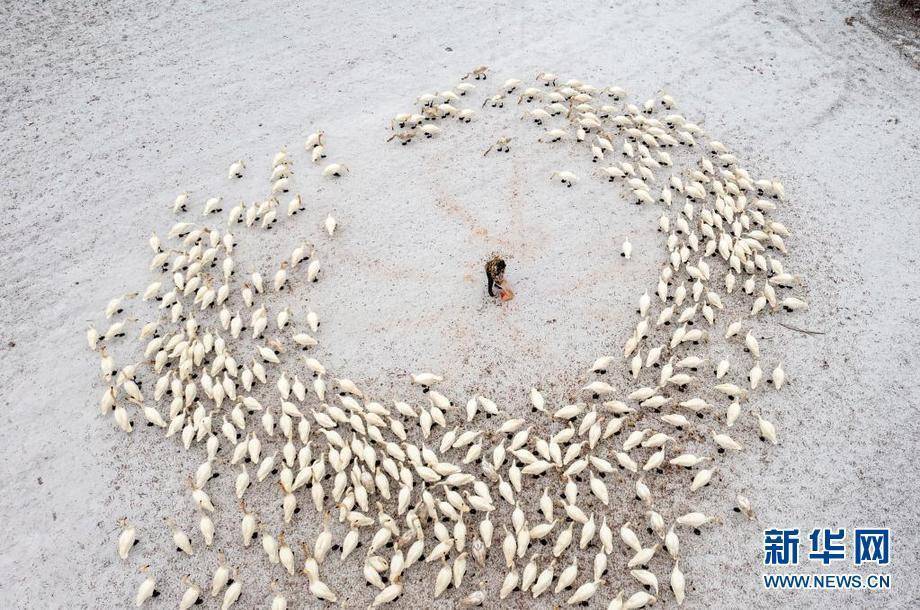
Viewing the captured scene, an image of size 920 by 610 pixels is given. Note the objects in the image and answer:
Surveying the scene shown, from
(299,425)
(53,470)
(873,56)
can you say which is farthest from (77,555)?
(873,56)

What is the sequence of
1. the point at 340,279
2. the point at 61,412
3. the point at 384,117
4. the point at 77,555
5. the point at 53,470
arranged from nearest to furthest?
A: the point at 77,555, the point at 53,470, the point at 61,412, the point at 340,279, the point at 384,117

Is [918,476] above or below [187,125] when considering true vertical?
below

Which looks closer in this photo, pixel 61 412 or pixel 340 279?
pixel 61 412

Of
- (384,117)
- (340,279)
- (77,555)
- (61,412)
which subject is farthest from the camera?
(384,117)

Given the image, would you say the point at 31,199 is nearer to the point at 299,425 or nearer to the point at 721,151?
the point at 299,425

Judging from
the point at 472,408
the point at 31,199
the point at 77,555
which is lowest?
the point at 77,555

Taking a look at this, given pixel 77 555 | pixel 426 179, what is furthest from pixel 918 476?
pixel 77 555
